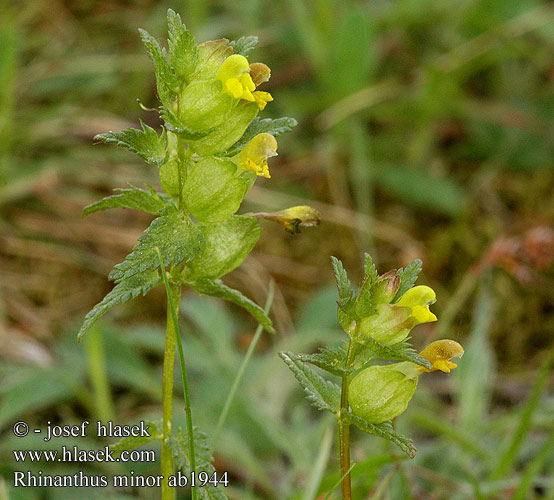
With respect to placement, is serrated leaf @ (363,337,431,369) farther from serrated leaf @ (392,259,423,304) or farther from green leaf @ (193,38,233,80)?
green leaf @ (193,38,233,80)

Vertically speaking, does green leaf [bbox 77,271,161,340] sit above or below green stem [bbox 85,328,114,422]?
below

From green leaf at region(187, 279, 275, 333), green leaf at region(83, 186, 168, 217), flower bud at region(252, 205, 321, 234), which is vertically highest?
green leaf at region(83, 186, 168, 217)

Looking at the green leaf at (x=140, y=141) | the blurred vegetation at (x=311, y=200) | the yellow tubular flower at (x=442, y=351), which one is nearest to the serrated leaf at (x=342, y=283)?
the yellow tubular flower at (x=442, y=351)

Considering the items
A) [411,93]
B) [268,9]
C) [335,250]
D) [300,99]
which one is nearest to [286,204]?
[335,250]

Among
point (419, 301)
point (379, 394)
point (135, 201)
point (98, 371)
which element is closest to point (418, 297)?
point (419, 301)

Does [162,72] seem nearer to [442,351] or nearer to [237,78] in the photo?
[237,78]

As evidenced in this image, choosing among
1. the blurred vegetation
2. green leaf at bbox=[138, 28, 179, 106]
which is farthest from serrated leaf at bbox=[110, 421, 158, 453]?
the blurred vegetation
